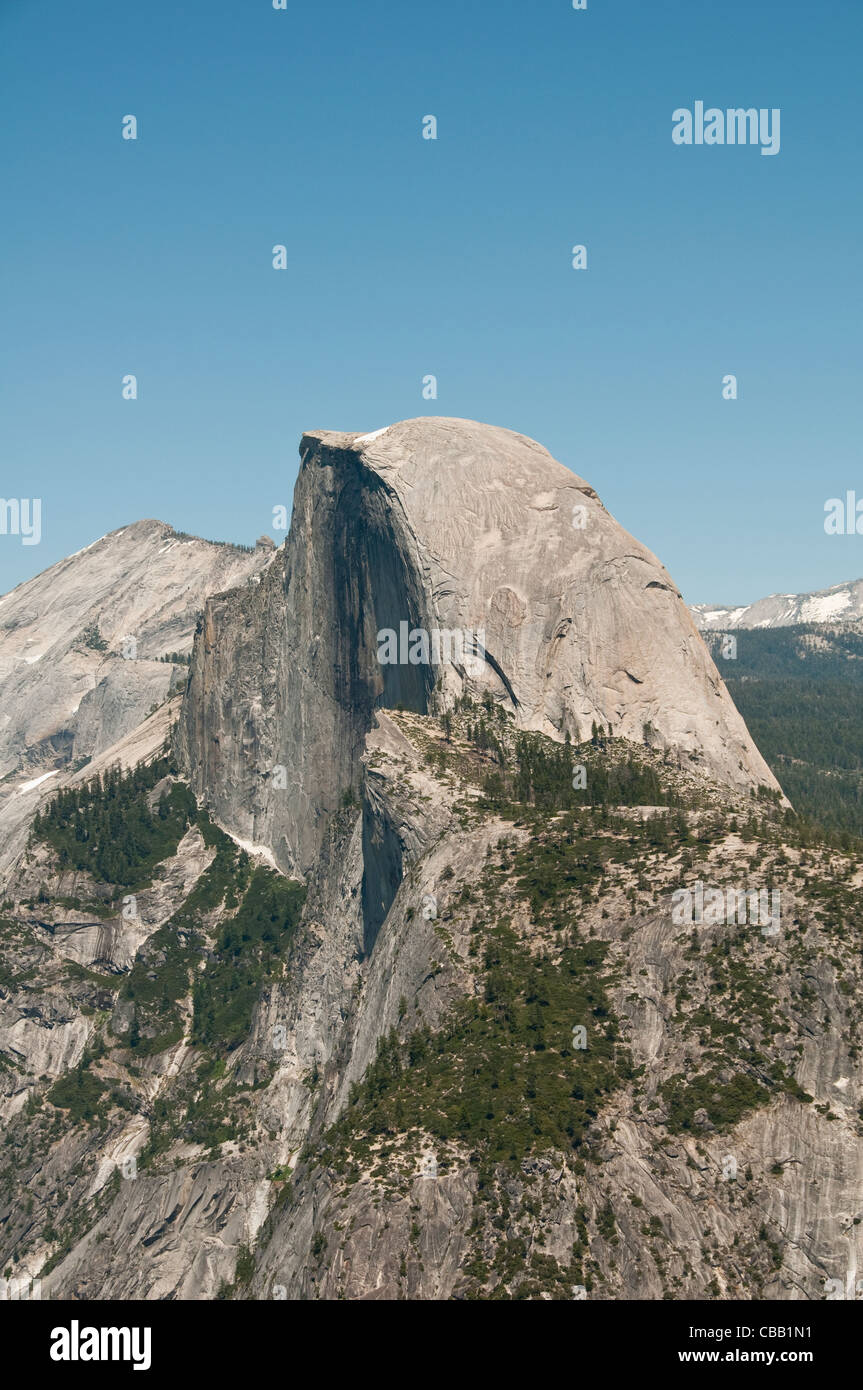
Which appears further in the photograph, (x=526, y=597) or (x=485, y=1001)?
(x=526, y=597)

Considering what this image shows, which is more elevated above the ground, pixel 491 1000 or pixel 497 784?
pixel 497 784

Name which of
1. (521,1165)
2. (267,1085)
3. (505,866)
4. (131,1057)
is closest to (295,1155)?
(267,1085)

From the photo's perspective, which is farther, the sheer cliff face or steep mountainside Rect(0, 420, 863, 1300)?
the sheer cliff face

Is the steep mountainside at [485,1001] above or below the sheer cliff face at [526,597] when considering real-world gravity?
below

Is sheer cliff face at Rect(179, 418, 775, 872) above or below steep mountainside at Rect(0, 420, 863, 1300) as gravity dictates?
above

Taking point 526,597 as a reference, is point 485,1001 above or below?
below

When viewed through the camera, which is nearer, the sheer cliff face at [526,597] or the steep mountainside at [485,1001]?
the steep mountainside at [485,1001]
